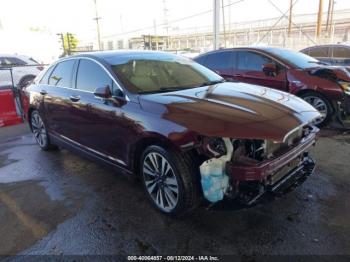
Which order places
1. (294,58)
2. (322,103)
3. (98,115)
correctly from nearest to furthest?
(98,115)
(322,103)
(294,58)

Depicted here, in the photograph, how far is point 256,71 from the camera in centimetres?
668

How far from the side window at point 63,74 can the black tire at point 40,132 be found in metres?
0.86

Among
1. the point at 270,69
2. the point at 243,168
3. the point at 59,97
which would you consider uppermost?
the point at 270,69

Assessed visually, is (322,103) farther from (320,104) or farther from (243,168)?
(243,168)

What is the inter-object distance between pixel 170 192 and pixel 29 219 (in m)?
1.53

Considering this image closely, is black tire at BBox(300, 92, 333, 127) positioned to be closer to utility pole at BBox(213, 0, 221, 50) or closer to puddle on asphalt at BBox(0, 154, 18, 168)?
puddle on asphalt at BBox(0, 154, 18, 168)

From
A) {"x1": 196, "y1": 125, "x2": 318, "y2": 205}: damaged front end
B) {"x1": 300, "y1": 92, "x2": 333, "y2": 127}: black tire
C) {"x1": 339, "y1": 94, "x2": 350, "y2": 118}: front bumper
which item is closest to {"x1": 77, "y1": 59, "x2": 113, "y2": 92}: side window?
{"x1": 196, "y1": 125, "x2": 318, "y2": 205}: damaged front end

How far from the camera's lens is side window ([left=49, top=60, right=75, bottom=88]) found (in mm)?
4430

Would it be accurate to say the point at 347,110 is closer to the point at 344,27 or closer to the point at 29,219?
the point at 29,219

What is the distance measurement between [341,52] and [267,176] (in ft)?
31.4

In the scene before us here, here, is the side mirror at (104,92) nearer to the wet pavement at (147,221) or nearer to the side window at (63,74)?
the side window at (63,74)

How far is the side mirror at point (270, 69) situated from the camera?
6305 millimetres

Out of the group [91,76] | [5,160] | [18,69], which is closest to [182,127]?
[91,76]

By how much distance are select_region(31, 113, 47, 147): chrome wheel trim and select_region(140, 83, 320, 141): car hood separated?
2820 mm
